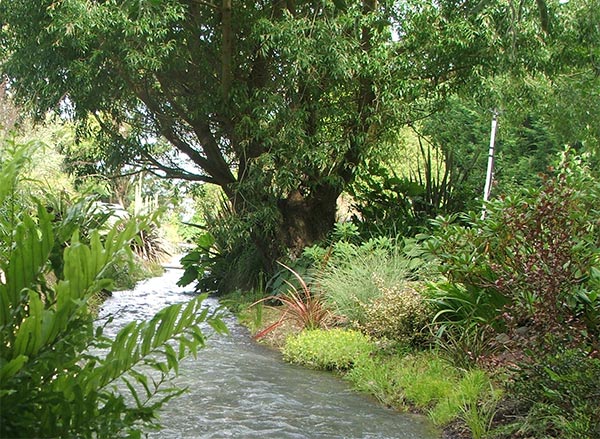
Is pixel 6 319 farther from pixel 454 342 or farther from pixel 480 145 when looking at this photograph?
pixel 480 145

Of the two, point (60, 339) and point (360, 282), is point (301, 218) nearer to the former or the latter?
point (360, 282)

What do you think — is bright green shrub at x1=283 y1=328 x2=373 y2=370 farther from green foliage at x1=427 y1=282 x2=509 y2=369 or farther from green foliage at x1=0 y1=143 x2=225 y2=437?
green foliage at x1=0 y1=143 x2=225 y2=437

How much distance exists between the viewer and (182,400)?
5328 mm

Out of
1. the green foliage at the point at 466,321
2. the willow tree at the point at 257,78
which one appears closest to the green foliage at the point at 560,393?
the green foliage at the point at 466,321

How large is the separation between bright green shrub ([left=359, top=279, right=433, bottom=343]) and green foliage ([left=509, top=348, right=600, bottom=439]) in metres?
2.11

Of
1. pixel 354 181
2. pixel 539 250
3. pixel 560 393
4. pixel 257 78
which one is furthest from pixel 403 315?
pixel 257 78

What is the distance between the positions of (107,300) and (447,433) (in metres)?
8.75

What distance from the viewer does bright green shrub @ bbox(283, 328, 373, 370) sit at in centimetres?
657

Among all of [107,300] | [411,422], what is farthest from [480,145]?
[411,422]

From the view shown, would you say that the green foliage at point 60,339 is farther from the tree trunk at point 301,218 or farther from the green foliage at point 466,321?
the tree trunk at point 301,218

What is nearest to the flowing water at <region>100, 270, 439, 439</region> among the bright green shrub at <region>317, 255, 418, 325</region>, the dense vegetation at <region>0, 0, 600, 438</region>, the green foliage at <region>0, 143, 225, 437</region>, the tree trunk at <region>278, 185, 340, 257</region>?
the dense vegetation at <region>0, 0, 600, 438</region>

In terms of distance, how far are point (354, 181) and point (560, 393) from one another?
742 cm

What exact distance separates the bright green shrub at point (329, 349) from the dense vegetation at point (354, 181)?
3 cm

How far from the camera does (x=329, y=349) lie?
672 centimetres
